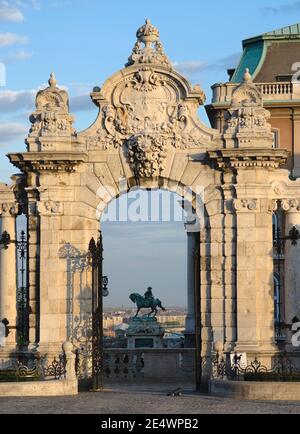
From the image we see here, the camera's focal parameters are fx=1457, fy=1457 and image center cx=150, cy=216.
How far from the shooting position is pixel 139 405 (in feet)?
111

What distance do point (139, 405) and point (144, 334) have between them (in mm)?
20625

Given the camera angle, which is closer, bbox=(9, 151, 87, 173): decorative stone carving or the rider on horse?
bbox=(9, 151, 87, 173): decorative stone carving

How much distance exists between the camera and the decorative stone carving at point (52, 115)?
39.6 metres

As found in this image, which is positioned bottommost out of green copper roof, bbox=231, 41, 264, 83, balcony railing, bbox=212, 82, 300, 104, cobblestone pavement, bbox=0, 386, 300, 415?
cobblestone pavement, bbox=0, 386, 300, 415

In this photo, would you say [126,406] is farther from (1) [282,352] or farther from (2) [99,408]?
(1) [282,352]

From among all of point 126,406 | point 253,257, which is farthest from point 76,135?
point 126,406

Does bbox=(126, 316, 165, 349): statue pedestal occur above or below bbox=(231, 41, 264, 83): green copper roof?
below

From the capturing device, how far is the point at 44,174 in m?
39.6

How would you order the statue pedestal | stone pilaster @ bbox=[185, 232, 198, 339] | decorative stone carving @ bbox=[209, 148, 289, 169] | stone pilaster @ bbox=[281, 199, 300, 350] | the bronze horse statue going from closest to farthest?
1. decorative stone carving @ bbox=[209, 148, 289, 169]
2. stone pilaster @ bbox=[281, 199, 300, 350]
3. stone pilaster @ bbox=[185, 232, 198, 339]
4. the statue pedestal
5. the bronze horse statue

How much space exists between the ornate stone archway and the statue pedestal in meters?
14.8

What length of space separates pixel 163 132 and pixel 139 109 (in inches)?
36.6

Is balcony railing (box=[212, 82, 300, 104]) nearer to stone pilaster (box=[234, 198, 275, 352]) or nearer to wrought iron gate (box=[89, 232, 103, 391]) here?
wrought iron gate (box=[89, 232, 103, 391])

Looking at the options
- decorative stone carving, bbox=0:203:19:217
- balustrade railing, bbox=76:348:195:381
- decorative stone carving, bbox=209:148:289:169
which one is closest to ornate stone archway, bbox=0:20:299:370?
decorative stone carving, bbox=209:148:289:169

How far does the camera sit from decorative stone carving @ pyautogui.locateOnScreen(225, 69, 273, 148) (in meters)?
39.1
